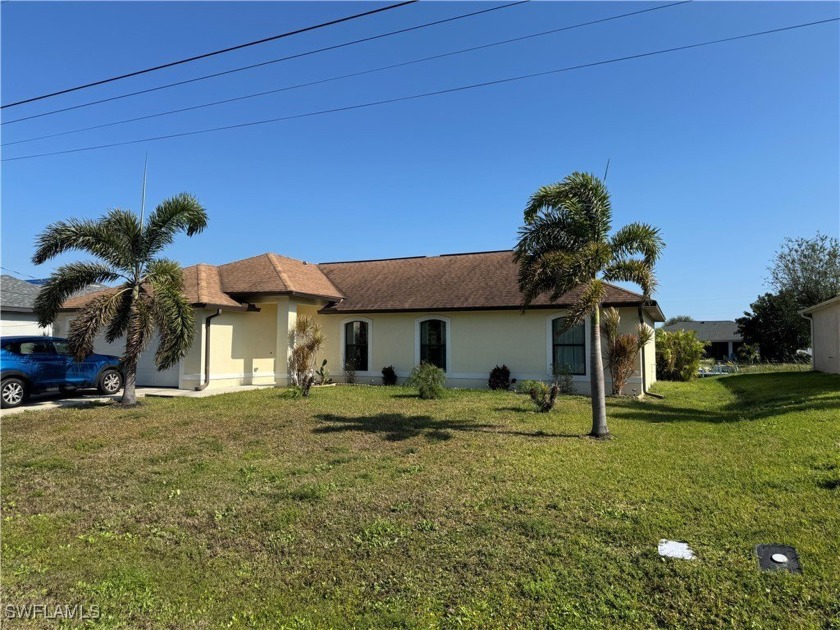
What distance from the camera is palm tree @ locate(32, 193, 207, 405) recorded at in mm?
12555

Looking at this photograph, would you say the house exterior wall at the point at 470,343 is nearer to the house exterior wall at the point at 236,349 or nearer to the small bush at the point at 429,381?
the house exterior wall at the point at 236,349

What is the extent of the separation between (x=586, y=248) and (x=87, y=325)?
1122 cm

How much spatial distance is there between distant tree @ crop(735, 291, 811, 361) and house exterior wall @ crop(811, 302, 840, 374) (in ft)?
78.5

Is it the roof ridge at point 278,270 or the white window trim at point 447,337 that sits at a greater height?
the roof ridge at point 278,270

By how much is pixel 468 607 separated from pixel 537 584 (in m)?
0.64

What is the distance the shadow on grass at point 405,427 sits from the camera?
9836mm

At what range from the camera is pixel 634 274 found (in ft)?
32.9

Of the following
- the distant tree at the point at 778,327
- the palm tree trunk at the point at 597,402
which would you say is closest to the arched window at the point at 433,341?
the palm tree trunk at the point at 597,402

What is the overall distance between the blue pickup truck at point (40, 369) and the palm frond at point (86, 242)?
2335 mm

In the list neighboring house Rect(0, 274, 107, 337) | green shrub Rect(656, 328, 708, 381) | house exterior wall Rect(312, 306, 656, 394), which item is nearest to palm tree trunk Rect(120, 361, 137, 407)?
house exterior wall Rect(312, 306, 656, 394)

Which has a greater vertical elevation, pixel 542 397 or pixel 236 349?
pixel 236 349

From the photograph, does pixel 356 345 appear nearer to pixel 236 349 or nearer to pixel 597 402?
pixel 236 349

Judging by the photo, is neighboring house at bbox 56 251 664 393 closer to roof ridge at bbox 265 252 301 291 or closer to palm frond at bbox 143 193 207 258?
roof ridge at bbox 265 252 301 291

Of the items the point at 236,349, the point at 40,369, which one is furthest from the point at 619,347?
the point at 40,369
